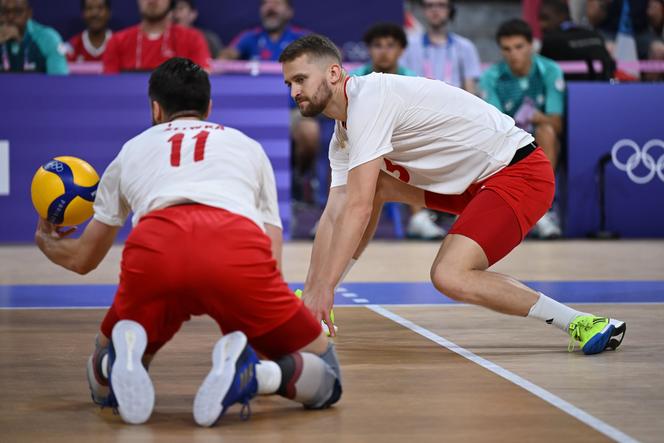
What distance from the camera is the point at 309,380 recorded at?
4109 millimetres

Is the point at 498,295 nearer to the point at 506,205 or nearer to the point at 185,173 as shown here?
the point at 506,205

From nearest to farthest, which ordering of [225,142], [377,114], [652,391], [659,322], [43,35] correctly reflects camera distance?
[225,142], [652,391], [377,114], [659,322], [43,35]

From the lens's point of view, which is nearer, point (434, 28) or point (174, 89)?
point (174, 89)

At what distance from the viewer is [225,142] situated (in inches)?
167

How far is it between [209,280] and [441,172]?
83.8 inches

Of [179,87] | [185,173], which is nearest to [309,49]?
[179,87]

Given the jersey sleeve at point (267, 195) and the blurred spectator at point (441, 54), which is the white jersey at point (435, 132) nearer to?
the jersey sleeve at point (267, 195)

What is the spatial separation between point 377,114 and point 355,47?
1007 cm

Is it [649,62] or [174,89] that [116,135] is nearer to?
[649,62]

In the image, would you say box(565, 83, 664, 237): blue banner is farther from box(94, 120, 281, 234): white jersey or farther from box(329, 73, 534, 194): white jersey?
box(94, 120, 281, 234): white jersey

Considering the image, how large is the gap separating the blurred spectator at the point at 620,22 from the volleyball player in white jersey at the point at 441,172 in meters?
8.59

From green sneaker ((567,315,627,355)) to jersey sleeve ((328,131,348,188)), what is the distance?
A: 1442 millimetres

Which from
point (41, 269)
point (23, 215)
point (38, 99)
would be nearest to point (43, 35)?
point (38, 99)

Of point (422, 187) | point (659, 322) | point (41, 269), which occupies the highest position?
point (422, 187)
